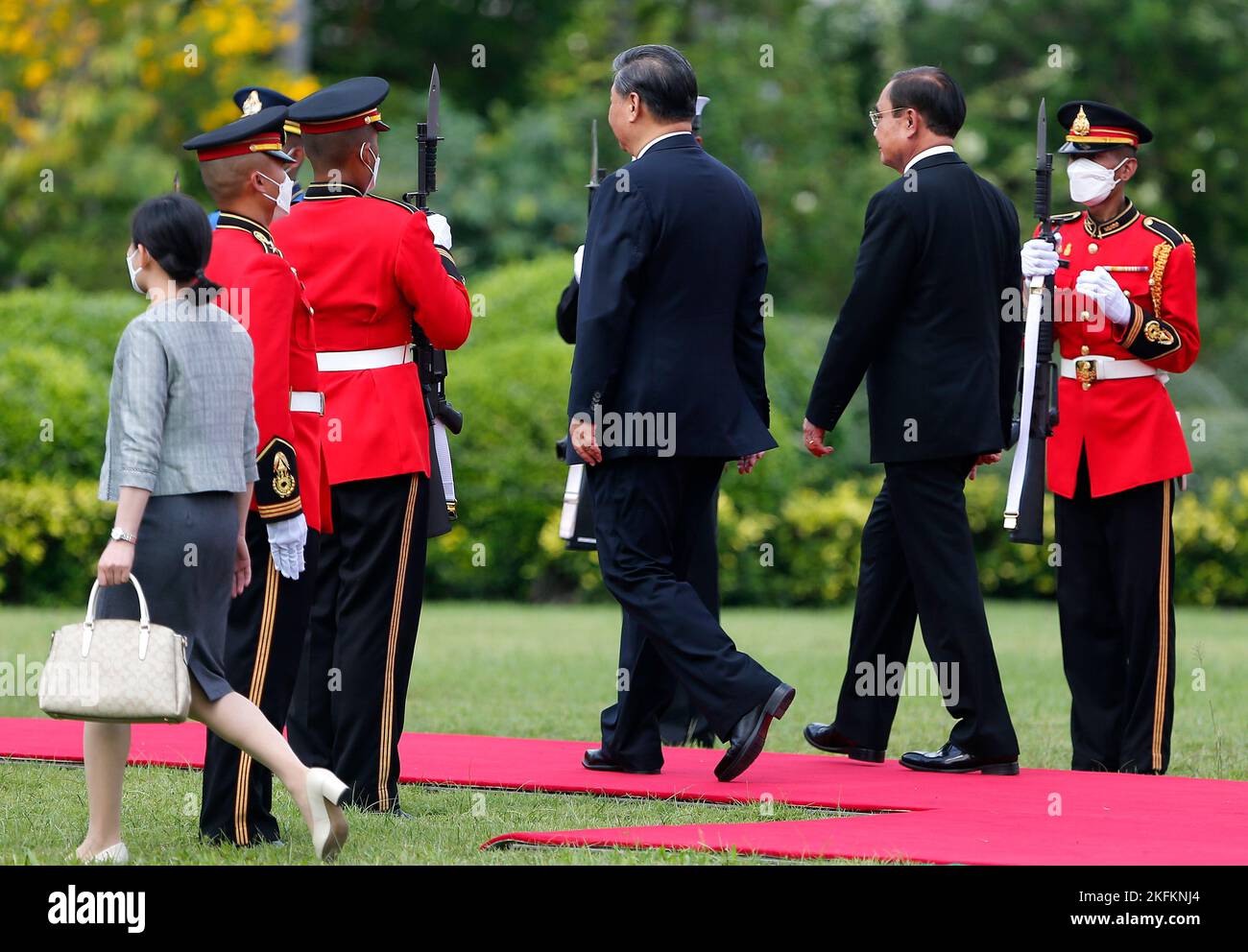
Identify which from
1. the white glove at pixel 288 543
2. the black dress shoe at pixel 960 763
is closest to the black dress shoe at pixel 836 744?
the black dress shoe at pixel 960 763

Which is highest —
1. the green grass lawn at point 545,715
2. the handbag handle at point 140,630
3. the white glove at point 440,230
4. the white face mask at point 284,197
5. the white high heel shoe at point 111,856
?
the white face mask at point 284,197

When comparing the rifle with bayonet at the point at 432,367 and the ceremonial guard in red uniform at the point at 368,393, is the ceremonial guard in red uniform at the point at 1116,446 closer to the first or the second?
the rifle with bayonet at the point at 432,367

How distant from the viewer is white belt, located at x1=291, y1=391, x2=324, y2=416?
541 cm

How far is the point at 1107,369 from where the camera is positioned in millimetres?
7160

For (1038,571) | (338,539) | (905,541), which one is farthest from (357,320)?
(1038,571)

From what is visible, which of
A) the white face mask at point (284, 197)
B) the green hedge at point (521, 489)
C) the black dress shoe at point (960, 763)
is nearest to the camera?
the white face mask at point (284, 197)

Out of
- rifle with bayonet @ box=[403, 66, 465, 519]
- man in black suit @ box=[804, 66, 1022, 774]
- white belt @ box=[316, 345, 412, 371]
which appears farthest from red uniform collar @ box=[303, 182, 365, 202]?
man in black suit @ box=[804, 66, 1022, 774]

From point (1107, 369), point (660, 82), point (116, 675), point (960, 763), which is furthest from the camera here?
point (1107, 369)

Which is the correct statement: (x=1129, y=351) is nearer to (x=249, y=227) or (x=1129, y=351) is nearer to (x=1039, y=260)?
(x=1039, y=260)

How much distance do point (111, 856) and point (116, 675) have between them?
552 mm

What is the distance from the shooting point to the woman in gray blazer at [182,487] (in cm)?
475

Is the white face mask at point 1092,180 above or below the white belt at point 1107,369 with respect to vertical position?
above

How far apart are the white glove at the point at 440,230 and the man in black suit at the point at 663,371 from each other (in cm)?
47

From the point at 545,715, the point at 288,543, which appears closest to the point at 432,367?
the point at 288,543
